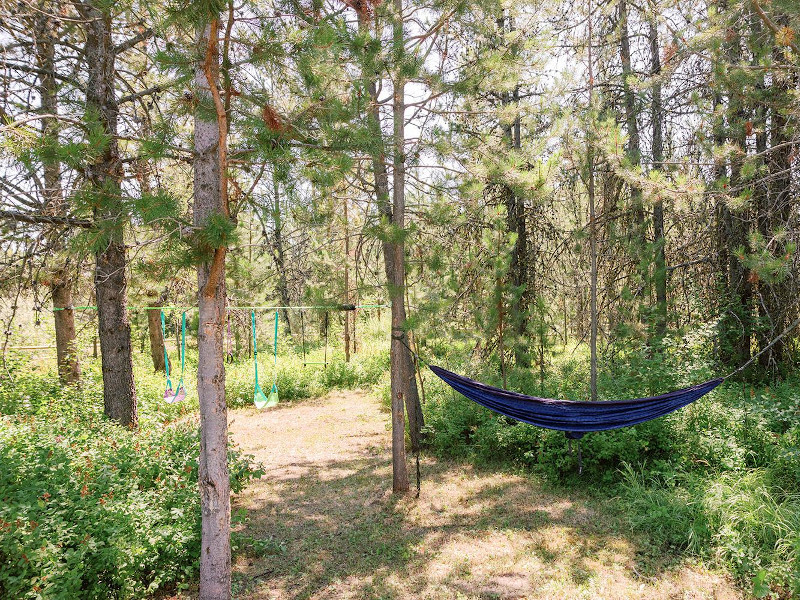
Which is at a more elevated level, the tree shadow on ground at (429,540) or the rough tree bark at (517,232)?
the rough tree bark at (517,232)

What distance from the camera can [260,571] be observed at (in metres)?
2.87

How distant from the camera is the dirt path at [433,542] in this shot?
2.62 meters

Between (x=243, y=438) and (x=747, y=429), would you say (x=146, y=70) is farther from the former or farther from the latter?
(x=747, y=429)

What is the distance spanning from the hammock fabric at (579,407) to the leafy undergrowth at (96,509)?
6.03 feet

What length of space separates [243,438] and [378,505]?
8.89 feet

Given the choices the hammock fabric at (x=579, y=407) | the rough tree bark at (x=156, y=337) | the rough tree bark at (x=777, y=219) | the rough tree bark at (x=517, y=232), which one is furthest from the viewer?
the rough tree bark at (x=156, y=337)

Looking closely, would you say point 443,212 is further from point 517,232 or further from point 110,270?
point 110,270

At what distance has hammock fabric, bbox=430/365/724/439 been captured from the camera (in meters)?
3.24

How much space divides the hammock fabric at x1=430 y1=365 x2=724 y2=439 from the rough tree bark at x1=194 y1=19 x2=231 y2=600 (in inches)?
71.6

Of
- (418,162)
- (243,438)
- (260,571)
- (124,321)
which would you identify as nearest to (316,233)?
(418,162)

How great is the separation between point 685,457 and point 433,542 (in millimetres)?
1912

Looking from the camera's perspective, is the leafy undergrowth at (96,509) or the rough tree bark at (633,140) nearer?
the leafy undergrowth at (96,509)

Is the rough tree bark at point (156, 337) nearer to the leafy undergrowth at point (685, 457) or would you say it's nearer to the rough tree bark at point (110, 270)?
the rough tree bark at point (110, 270)

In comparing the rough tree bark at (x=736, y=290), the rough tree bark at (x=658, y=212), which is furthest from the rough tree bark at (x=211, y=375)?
the rough tree bark at (x=736, y=290)
